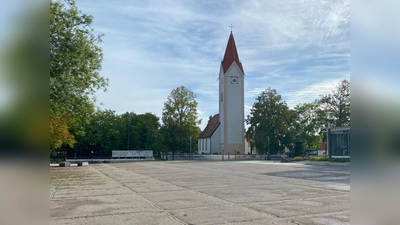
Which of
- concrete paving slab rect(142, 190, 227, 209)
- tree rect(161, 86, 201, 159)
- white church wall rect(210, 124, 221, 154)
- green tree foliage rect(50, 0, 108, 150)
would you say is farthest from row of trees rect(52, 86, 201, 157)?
concrete paving slab rect(142, 190, 227, 209)

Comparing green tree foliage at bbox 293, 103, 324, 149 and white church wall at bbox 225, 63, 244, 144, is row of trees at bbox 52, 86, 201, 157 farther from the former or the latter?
green tree foliage at bbox 293, 103, 324, 149

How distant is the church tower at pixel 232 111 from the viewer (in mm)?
68188

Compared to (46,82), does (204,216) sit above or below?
below

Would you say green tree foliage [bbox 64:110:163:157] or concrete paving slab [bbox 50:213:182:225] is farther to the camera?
green tree foliage [bbox 64:110:163:157]

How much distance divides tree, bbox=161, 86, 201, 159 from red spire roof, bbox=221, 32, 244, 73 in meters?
14.5

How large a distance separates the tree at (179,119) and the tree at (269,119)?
10.2m

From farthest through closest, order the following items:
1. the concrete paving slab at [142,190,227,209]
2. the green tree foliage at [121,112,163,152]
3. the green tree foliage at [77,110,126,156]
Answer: the green tree foliage at [121,112,163,152], the green tree foliage at [77,110,126,156], the concrete paving slab at [142,190,227,209]

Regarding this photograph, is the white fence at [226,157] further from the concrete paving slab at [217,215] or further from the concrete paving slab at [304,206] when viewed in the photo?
the concrete paving slab at [217,215]

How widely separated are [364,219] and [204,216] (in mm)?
5378

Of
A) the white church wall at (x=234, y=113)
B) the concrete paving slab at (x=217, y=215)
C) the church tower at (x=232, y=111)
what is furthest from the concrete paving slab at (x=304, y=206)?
the white church wall at (x=234, y=113)

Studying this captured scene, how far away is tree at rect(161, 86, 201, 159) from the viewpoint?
58594mm

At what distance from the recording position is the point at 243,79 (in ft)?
232

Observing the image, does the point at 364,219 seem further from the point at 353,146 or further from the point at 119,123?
the point at 119,123

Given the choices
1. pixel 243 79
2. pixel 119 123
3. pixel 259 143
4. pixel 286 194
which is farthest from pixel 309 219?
pixel 243 79
